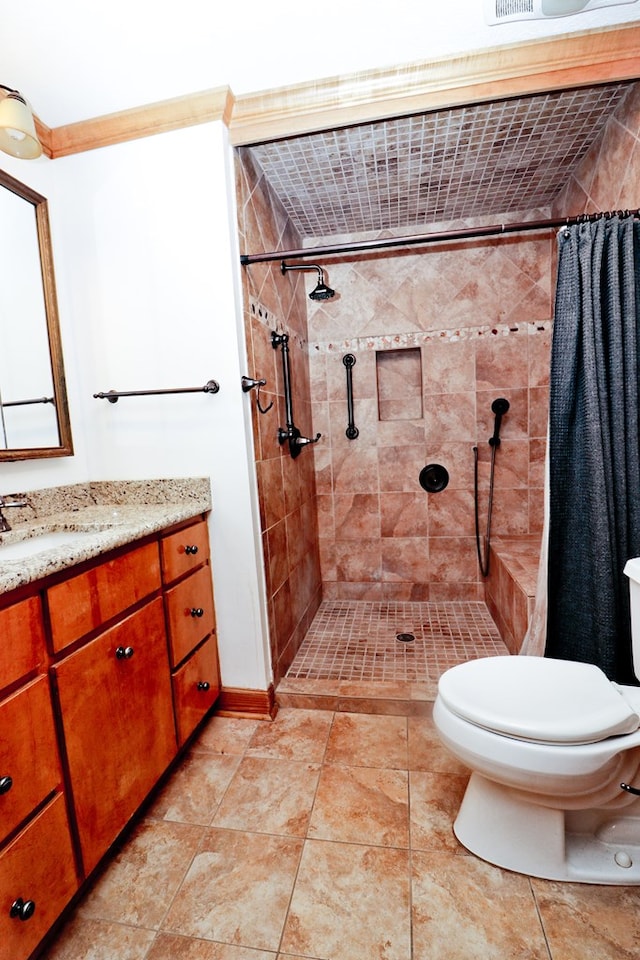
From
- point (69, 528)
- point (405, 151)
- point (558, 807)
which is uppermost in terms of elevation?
point (405, 151)

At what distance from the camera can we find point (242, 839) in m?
1.19

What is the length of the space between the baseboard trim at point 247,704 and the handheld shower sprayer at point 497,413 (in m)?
1.85

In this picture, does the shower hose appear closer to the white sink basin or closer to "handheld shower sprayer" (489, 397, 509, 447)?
"handheld shower sprayer" (489, 397, 509, 447)

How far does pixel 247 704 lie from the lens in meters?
1.71

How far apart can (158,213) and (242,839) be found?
6.87 feet

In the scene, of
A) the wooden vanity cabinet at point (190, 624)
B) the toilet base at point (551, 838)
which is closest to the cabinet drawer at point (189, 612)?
the wooden vanity cabinet at point (190, 624)

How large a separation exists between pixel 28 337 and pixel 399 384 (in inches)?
79.1

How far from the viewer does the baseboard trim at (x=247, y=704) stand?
1.69 metres

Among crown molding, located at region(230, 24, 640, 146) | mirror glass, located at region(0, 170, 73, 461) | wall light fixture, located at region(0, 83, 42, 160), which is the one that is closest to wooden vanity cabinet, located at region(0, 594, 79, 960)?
mirror glass, located at region(0, 170, 73, 461)

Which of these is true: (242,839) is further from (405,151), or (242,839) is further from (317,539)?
(405,151)

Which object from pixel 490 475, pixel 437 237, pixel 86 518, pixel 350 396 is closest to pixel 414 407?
pixel 350 396

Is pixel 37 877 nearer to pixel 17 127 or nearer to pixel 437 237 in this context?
pixel 17 127

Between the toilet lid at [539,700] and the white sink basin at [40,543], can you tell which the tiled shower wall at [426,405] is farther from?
the white sink basin at [40,543]

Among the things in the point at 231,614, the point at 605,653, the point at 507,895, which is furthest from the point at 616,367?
the point at 231,614
